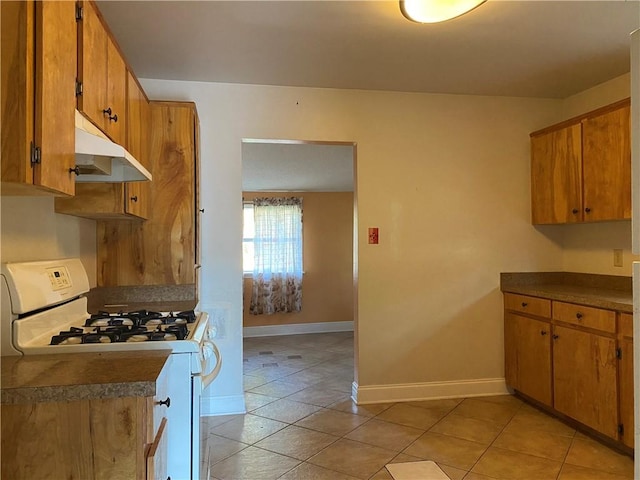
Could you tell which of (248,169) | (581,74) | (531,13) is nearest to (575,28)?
(531,13)

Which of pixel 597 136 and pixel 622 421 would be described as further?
pixel 597 136

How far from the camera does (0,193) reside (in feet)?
4.09

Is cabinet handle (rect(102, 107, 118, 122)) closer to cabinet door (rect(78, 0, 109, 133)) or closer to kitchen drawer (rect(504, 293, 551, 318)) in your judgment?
cabinet door (rect(78, 0, 109, 133))

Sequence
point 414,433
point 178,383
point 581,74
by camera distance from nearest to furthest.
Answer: point 178,383 → point 414,433 → point 581,74

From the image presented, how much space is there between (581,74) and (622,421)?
2.30 metres

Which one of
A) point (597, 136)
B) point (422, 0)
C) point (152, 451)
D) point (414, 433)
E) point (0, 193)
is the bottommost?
point (414, 433)

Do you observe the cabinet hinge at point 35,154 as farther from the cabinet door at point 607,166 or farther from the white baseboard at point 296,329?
the white baseboard at point 296,329

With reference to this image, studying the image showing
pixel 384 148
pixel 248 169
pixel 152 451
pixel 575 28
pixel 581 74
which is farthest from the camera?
pixel 248 169

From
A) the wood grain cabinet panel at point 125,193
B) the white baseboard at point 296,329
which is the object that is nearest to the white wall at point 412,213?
the wood grain cabinet panel at point 125,193

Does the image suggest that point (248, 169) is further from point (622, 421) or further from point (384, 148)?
point (622, 421)

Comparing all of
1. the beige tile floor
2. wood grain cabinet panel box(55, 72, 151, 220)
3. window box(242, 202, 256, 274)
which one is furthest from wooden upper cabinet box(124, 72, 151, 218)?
window box(242, 202, 256, 274)

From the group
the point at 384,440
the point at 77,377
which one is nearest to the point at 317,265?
→ the point at 384,440

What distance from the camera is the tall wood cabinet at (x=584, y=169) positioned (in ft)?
8.82

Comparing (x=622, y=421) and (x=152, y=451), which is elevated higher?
(x=152, y=451)
